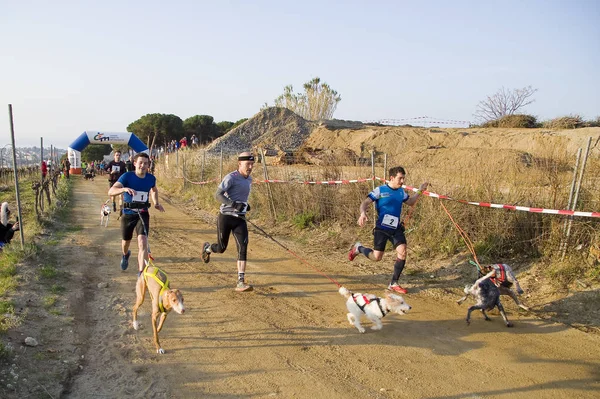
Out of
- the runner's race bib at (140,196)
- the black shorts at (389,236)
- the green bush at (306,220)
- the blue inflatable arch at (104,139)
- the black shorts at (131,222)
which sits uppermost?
the blue inflatable arch at (104,139)

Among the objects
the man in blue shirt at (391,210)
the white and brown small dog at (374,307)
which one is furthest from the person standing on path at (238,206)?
the white and brown small dog at (374,307)

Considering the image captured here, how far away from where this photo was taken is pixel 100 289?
6543 mm

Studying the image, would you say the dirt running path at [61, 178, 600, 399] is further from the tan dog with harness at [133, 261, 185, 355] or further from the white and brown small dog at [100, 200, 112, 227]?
the white and brown small dog at [100, 200, 112, 227]

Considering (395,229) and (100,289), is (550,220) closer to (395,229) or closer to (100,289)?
(395,229)

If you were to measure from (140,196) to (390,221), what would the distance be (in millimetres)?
3805

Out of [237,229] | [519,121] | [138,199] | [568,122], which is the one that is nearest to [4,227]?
[138,199]

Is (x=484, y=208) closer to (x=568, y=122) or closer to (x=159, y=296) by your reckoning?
(x=159, y=296)

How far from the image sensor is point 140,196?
6633 millimetres

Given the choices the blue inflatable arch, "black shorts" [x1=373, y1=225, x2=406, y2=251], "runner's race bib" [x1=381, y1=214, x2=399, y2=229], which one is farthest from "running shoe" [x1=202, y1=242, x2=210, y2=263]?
the blue inflatable arch

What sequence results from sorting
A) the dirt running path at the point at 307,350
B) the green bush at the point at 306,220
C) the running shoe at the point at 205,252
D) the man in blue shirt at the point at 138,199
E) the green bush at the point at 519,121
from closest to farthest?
the dirt running path at the point at 307,350 < the man in blue shirt at the point at 138,199 < the running shoe at the point at 205,252 < the green bush at the point at 306,220 < the green bush at the point at 519,121

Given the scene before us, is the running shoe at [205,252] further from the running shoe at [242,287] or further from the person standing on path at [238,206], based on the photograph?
the running shoe at [242,287]

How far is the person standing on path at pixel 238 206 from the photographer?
6.60 metres

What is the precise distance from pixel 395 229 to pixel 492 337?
2.03 meters

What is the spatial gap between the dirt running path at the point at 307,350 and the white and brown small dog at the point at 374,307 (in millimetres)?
160
